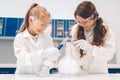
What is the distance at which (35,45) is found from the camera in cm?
135

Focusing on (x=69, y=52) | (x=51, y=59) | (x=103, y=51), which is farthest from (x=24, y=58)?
(x=103, y=51)

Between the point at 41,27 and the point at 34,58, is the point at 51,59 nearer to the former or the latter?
the point at 34,58

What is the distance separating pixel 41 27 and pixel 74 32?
38 centimetres

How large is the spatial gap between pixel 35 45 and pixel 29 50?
5cm

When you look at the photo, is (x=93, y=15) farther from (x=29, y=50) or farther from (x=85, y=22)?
(x=29, y=50)

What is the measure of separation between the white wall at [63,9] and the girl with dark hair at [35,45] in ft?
5.64

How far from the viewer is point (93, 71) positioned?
1463 millimetres

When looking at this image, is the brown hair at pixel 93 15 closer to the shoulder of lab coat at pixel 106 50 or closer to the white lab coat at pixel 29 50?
the shoulder of lab coat at pixel 106 50

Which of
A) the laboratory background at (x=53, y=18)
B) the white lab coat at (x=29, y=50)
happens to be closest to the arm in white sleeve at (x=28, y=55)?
the white lab coat at (x=29, y=50)

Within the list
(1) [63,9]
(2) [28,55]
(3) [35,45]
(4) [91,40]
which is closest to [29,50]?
(3) [35,45]

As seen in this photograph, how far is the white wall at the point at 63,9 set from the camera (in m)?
3.05

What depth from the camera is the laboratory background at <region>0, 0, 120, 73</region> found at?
2849 mm

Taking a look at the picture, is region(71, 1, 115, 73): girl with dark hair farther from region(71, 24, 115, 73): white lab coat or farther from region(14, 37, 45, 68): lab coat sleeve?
region(14, 37, 45, 68): lab coat sleeve

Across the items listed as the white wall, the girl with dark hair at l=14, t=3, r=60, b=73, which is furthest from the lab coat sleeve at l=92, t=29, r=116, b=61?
the white wall
